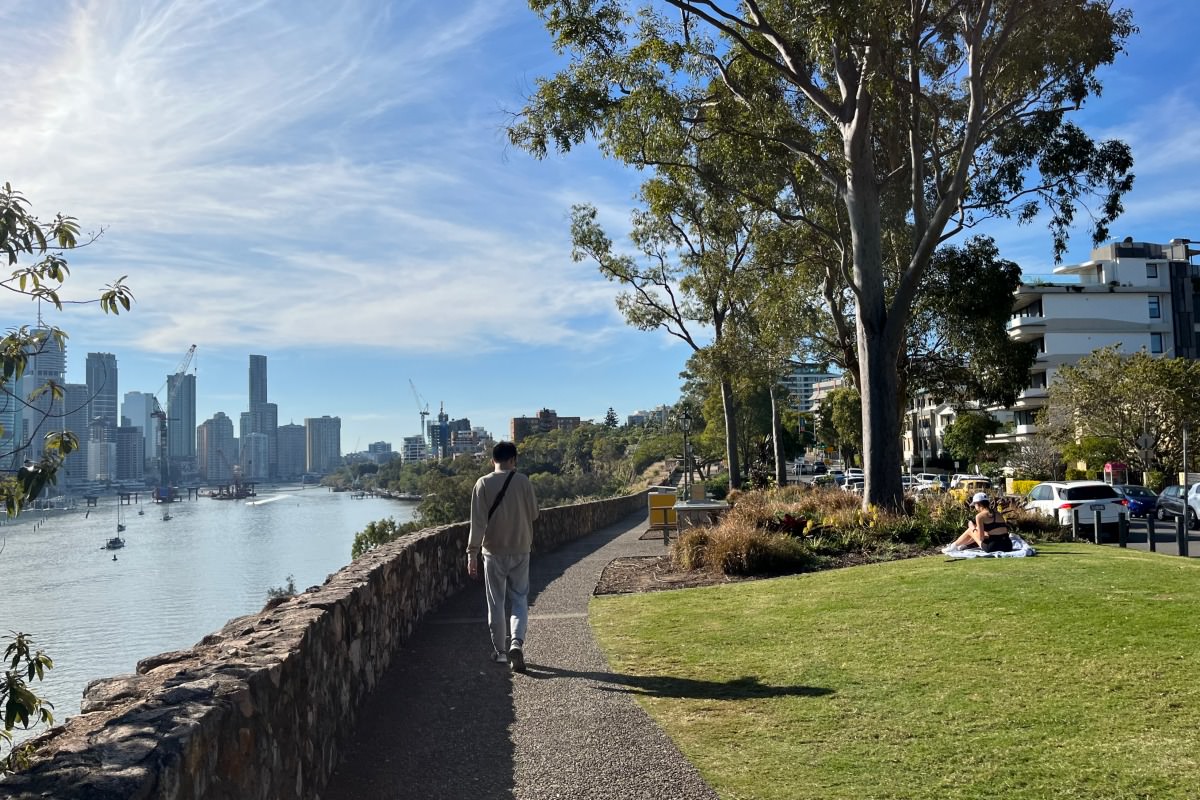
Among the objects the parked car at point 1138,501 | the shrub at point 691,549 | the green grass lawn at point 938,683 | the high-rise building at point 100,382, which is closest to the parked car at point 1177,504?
the parked car at point 1138,501

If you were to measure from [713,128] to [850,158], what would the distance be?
3.56m

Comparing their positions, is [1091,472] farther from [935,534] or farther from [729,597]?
[729,597]

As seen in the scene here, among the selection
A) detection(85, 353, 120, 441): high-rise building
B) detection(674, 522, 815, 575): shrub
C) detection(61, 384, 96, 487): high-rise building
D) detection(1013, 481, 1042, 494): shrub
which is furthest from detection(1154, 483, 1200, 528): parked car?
detection(61, 384, 96, 487): high-rise building

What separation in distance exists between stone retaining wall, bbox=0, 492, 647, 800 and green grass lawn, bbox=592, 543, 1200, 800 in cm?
199

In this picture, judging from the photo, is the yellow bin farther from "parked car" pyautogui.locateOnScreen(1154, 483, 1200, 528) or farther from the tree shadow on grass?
"parked car" pyautogui.locateOnScreen(1154, 483, 1200, 528)

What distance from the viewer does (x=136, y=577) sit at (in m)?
56.0

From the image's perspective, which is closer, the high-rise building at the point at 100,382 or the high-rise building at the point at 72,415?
the high-rise building at the point at 72,415

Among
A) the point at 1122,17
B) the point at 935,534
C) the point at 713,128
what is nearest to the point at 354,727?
the point at 935,534

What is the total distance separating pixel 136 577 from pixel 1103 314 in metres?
66.5

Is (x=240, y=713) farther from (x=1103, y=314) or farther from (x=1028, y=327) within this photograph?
(x=1103, y=314)

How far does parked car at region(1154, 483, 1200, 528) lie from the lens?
24.8 meters

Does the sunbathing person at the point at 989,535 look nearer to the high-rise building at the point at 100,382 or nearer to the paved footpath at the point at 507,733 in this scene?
the paved footpath at the point at 507,733

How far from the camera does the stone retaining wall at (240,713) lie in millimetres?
2748

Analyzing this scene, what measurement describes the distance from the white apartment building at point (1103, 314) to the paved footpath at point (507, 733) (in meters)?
62.2
